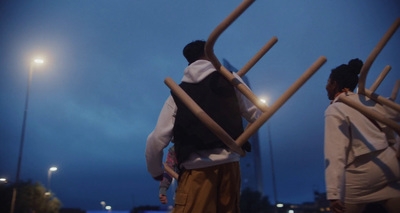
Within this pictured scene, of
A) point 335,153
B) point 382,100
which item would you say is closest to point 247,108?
point 335,153

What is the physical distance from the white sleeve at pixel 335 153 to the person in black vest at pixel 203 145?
0.68 m

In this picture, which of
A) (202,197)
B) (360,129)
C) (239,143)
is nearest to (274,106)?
(239,143)

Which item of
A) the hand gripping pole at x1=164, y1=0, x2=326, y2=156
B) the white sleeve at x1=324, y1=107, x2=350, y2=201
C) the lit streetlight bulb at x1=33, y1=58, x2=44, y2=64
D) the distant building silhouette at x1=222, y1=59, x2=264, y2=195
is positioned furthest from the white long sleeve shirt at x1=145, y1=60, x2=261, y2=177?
the distant building silhouette at x1=222, y1=59, x2=264, y2=195

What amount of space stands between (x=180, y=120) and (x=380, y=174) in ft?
5.35

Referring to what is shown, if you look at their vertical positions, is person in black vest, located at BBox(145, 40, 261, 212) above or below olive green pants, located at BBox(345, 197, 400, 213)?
above

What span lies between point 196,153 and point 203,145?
0.10 m

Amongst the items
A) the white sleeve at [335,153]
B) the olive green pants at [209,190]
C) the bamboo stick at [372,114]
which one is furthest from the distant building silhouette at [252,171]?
the olive green pants at [209,190]

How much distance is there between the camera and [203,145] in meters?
2.27

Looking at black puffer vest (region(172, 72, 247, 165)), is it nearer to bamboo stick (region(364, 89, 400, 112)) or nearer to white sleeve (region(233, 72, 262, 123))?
white sleeve (region(233, 72, 262, 123))

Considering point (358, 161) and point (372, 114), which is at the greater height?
point (372, 114)

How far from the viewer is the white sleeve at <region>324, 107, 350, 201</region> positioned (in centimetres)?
235

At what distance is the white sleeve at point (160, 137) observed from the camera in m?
2.38

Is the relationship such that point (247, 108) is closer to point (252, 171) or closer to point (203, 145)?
point (203, 145)

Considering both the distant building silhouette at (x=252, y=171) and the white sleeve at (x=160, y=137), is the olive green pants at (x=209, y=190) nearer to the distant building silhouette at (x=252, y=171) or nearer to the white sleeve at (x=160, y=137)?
the white sleeve at (x=160, y=137)
